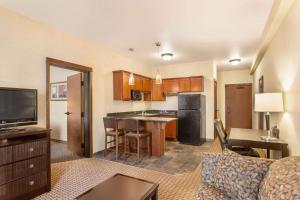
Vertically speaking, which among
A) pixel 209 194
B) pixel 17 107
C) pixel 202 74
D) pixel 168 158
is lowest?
pixel 168 158

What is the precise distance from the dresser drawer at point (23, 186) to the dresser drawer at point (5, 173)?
0.06 m

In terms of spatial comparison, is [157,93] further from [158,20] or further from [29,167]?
[29,167]

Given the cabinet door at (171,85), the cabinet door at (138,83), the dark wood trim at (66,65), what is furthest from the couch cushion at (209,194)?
the cabinet door at (171,85)

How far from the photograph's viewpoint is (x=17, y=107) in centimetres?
249

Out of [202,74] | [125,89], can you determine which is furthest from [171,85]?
[125,89]

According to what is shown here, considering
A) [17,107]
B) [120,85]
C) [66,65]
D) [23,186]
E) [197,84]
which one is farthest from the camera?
[197,84]

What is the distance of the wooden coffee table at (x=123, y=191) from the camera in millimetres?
1588

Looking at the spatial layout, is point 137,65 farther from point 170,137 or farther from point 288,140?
point 288,140

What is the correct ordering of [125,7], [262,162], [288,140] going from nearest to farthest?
[262,162], [288,140], [125,7]

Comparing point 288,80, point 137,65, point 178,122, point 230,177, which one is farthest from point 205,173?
point 137,65

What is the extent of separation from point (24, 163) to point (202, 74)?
5234 millimetres

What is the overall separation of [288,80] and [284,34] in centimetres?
69

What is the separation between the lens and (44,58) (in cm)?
315

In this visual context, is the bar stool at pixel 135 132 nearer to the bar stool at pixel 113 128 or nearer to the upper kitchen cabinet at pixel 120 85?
the bar stool at pixel 113 128
